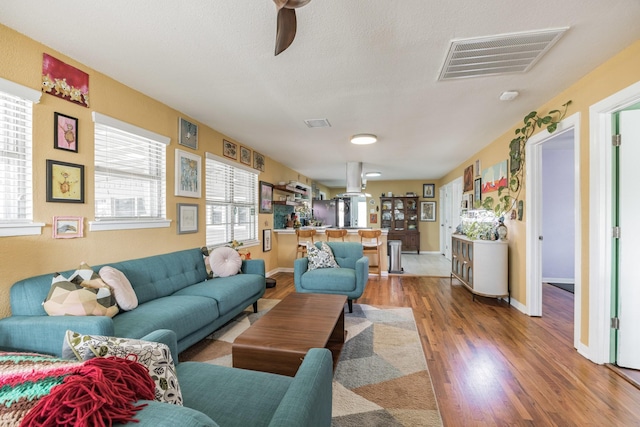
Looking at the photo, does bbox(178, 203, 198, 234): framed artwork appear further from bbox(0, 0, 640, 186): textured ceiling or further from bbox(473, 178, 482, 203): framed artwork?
bbox(473, 178, 482, 203): framed artwork

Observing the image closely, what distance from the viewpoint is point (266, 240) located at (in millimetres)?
5742

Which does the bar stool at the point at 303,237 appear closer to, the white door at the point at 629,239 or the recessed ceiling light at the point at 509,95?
the recessed ceiling light at the point at 509,95

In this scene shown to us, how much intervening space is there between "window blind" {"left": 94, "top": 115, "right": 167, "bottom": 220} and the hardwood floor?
3113 millimetres

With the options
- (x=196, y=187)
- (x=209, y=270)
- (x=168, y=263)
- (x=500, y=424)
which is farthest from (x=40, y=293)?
(x=500, y=424)

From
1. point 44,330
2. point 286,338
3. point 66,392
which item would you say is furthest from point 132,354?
point 44,330

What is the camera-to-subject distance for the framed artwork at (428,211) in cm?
927

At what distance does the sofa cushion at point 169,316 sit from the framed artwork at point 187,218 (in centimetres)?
111

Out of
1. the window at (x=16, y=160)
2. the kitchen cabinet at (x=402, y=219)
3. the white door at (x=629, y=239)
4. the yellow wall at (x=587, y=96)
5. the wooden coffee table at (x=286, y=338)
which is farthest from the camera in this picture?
the kitchen cabinet at (x=402, y=219)

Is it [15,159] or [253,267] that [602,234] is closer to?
[253,267]

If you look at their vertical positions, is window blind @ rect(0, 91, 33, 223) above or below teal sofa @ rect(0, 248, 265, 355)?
above

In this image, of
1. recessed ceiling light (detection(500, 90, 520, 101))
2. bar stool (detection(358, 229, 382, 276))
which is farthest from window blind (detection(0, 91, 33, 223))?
bar stool (detection(358, 229, 382, 276))

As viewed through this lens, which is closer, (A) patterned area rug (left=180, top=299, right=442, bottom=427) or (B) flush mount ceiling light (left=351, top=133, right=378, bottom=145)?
(A) patterned area rug (left=180, top=299, right=442, bottom=427)

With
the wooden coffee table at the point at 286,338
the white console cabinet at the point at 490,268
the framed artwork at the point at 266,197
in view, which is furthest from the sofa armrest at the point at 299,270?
the white console cabinet at the point at 490,268

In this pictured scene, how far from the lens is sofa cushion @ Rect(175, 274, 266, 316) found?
273cm
